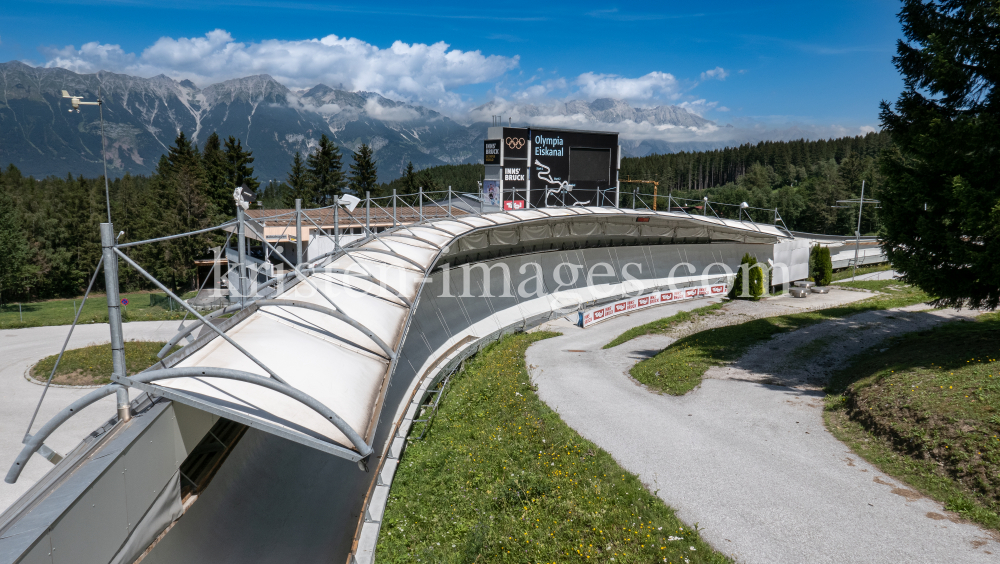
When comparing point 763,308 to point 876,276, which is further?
point 876,276

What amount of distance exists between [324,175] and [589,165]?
156 ft

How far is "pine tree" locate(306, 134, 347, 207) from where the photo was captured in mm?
70000

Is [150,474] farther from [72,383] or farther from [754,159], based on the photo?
[754,159]

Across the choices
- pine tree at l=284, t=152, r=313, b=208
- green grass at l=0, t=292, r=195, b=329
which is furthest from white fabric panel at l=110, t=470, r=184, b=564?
pine tree at l=284, t=152, r=313, b=208

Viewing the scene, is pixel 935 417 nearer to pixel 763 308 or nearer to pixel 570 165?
pixel 763 308

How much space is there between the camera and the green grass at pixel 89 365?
23875mm

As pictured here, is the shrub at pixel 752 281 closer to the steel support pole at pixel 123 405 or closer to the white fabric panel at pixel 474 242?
the white fabric panel at pixel 474 242

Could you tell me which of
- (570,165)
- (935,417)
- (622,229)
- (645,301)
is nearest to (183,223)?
(570,165)

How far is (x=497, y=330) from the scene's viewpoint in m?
23.5

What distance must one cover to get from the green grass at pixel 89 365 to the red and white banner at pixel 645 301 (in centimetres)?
1965

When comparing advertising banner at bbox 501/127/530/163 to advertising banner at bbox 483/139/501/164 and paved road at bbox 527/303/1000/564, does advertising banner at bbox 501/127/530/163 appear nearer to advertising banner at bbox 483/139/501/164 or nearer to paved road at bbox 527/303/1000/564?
advertising banner at bbox 483/139/501/164

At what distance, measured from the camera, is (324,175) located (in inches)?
2783

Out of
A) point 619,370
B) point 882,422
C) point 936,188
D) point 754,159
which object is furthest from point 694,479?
point 754,159

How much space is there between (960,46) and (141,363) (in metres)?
31.4
